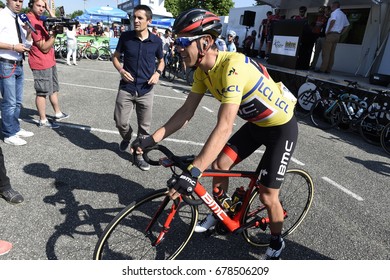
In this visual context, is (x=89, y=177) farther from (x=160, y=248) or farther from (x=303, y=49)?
(x=303, y=49)

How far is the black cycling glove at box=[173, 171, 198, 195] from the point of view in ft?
5.90

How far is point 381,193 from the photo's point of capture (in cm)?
425

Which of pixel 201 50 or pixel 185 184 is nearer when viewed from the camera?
pixel 185 184

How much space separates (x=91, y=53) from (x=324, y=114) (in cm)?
1442

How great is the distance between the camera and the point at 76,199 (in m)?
3.32

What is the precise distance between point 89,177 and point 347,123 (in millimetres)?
6469

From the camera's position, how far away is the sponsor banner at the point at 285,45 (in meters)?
10.1

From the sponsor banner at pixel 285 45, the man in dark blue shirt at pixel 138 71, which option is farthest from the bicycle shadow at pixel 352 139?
the man in dark blue shirt at pixel 138 71

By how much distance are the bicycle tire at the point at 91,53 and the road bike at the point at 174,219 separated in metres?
16.7

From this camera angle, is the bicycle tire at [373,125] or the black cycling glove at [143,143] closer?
the black cycling glove at [143,143]

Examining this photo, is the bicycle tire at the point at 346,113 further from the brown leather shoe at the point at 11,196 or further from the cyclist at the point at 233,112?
the brown leather shoe at the point at 11,196

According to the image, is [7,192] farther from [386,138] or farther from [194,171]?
[386,138]

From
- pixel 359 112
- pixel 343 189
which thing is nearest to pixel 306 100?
pixel 359 112
